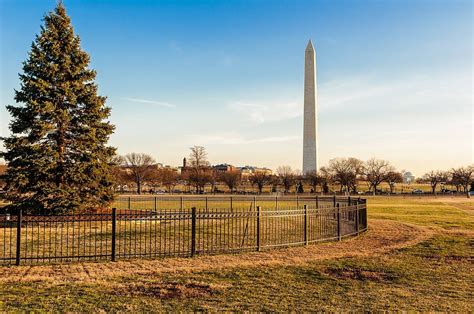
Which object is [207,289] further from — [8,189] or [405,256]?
[8,189]

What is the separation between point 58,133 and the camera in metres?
22.0

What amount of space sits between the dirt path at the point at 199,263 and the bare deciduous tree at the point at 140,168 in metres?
61.4

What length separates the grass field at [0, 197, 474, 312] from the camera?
7.03 metres

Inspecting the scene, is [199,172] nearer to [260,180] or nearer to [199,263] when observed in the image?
[260,180]

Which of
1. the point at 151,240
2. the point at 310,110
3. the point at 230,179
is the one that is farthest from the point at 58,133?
the point at 230,179

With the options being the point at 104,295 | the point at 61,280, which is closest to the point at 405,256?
the point at 104,295

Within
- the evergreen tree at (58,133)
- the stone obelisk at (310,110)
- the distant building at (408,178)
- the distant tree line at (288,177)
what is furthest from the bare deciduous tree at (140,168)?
the distant building at (408,178)

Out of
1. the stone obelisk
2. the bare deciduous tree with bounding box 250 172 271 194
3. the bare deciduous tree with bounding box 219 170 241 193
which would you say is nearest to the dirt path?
the stone obelisk

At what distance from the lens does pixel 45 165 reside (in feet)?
67.7

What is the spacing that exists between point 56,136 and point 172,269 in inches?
598

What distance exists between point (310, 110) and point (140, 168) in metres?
35.8

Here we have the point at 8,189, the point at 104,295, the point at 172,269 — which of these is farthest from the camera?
the point at 8,189

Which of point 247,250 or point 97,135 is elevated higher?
point 97,135

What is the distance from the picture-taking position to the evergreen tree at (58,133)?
2061 cm
